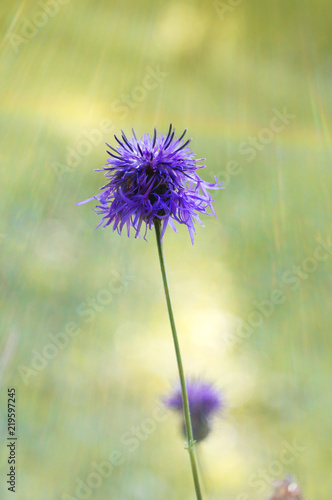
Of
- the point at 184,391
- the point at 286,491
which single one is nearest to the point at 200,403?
the point at 286,491

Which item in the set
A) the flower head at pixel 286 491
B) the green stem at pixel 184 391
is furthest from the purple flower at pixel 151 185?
the flower head at pixel 286 491

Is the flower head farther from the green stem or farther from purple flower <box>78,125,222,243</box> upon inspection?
purple flower <box>78,125,222,243</box>

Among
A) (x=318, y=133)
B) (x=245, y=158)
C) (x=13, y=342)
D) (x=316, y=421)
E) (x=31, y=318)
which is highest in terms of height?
(x=318, y=133)

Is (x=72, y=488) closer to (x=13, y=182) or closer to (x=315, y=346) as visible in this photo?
(x=315, y=346)

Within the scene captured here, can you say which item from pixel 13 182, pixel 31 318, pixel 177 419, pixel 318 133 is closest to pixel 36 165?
pixel 13 182

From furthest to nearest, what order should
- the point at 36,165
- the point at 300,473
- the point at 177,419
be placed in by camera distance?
1. the point at 36,165
2. the point at 300,473
3. the point at 177,419

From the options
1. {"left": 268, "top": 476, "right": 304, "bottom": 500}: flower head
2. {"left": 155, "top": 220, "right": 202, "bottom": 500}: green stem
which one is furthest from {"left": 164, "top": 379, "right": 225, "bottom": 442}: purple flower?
{"left": 155, "top": 220, "right": 202, "bottom": 500}: green stem

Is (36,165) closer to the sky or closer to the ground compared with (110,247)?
closer to the sky
